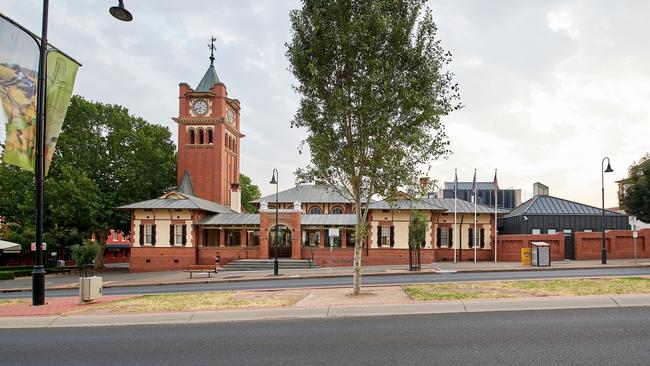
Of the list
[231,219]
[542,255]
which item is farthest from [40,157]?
[231,219]

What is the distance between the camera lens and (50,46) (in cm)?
1570

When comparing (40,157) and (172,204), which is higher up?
(40,157)

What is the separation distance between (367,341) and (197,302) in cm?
768

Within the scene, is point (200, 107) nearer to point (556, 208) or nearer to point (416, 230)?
point (416, 230)

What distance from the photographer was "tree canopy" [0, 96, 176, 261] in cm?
4166

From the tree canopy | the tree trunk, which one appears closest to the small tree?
the tree canopy

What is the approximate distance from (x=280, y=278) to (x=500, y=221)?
31.6 metres

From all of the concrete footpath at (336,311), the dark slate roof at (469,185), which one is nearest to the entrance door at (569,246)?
the concrete footpath at (336,311)

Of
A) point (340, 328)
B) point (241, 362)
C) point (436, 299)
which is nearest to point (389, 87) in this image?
point (436, 299)

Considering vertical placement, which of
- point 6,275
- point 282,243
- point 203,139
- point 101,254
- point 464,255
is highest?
point 203,139

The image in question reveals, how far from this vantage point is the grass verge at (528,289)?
13922mm

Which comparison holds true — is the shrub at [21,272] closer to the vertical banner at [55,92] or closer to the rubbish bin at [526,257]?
the vertical banner at [55,92]

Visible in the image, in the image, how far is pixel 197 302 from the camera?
15086 millimetres

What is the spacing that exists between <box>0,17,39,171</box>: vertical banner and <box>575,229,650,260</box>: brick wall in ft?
124
